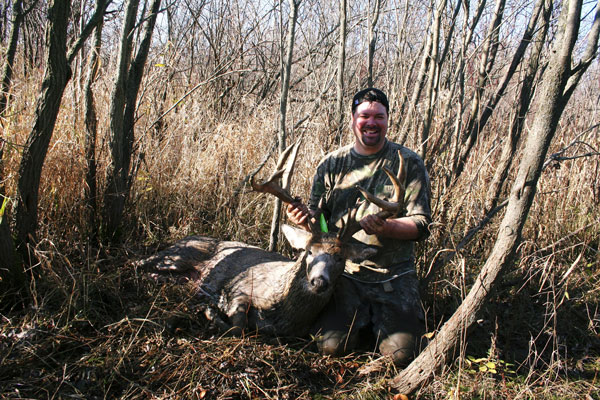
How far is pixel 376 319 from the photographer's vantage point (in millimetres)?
3512

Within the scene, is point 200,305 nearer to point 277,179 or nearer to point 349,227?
point 277,179

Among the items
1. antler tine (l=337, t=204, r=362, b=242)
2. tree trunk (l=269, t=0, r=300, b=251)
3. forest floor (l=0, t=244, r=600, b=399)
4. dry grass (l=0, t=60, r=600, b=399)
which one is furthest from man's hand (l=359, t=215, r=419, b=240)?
tree trunk (l=269, t=0, r=300, b=251)

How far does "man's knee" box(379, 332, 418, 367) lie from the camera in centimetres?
320

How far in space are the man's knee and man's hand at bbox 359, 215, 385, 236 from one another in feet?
2.51

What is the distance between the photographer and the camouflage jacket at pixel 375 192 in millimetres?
3551

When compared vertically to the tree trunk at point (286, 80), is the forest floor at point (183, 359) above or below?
below

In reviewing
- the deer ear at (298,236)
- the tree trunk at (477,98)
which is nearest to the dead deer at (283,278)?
the deer ear at (298,236)

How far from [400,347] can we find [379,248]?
765 mm

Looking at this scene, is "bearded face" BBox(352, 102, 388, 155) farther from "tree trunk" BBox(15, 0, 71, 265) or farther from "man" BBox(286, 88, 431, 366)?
"tree trunk" BBox(15, 0, 71, 265)

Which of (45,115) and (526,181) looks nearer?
(526,181)

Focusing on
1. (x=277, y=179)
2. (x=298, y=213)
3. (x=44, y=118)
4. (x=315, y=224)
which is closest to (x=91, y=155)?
(x=44, y=118)

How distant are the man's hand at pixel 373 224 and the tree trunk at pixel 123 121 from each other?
237 cm

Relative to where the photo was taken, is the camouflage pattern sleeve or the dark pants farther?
the camouflage pattern sleeve

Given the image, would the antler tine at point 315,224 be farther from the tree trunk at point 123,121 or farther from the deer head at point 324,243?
the tree trunk at point 123,121
